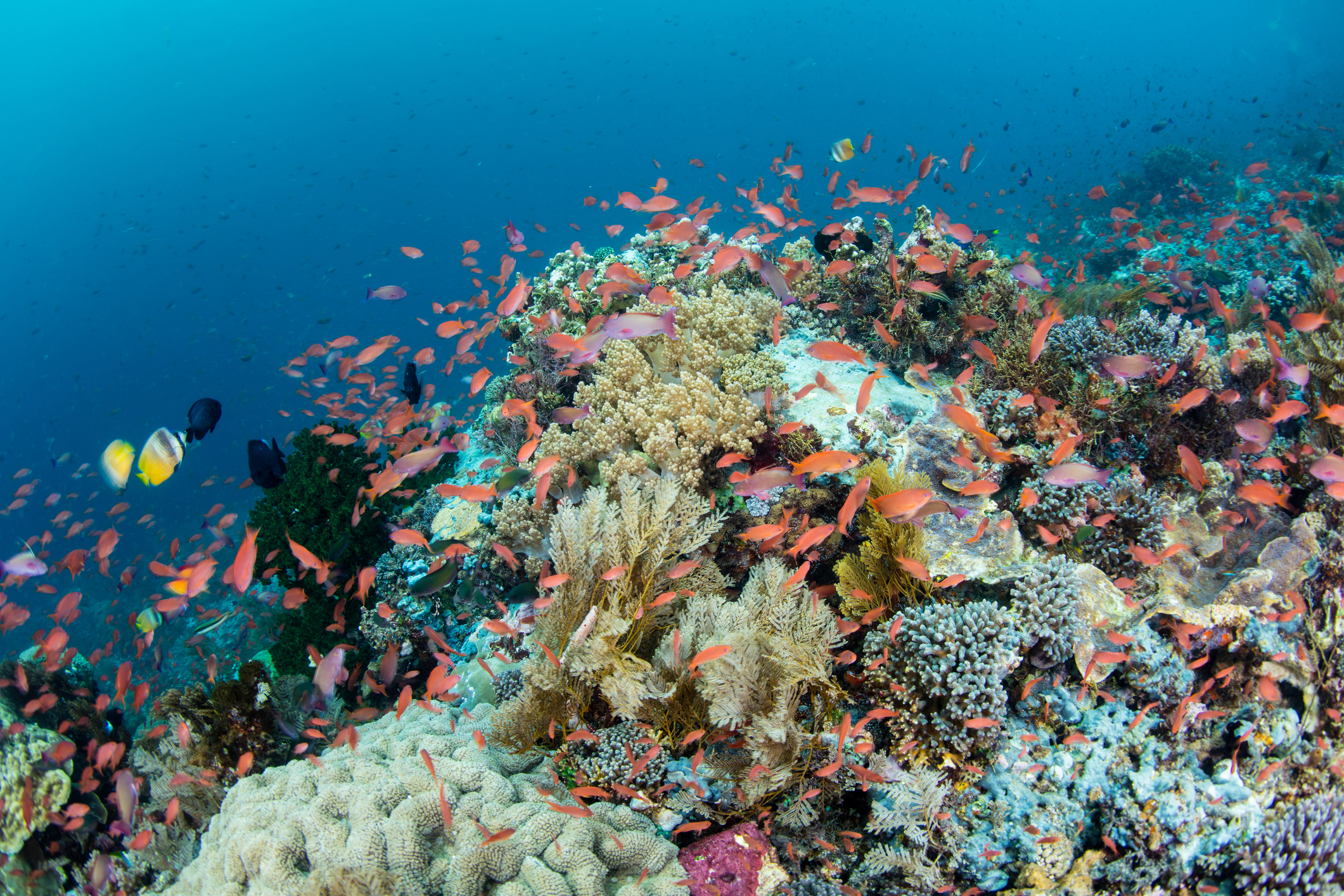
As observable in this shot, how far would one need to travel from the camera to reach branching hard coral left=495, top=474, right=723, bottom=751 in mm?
3574

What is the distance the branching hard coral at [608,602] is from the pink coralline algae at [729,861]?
2.73 ft

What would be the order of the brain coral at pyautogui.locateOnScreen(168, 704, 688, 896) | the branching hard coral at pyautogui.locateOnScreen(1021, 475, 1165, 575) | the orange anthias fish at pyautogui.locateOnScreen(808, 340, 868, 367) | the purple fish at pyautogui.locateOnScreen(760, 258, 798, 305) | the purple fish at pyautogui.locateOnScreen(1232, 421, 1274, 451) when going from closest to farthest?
the brain coral at pyautogui.locateOnScreen(168, 704, 688, 896)
the purple fish at pyautogui.locateOnScreen(1232, 421, 1274, 451)
the branching hard coral at pyautogui.locateOnScreen(1021, 475, 1165, 575)
the orange anthias fish at pyautogui.locateOnScreen(808, 340, 868, 367)
the purple fish at pyautogui.locateOnScreen(760, 258, 798, 305)

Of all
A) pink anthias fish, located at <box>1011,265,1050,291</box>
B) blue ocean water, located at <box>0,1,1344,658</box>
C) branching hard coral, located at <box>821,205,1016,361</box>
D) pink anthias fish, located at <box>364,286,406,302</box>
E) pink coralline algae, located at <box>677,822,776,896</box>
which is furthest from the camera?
blue ocean water, located at <box>0,1,1344,658</box>

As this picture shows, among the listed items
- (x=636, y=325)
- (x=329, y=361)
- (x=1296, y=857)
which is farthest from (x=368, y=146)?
(x=1296, y=857)

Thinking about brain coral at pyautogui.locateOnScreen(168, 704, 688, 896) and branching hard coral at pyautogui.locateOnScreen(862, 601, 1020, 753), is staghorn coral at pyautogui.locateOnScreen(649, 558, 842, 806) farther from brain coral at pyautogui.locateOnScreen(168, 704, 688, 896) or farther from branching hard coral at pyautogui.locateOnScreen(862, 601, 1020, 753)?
brain coral at pyautogui.locateOnScreen(168, 704, 688, 896)

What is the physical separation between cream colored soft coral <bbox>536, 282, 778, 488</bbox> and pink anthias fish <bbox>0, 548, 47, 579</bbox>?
598 cm

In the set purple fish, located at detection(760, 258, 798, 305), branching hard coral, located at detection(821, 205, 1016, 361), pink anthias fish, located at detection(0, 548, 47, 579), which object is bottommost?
pink anthias fish, located at detection(0, 548, 47, 579)

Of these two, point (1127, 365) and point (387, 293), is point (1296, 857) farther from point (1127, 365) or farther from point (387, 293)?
point (387, 293)

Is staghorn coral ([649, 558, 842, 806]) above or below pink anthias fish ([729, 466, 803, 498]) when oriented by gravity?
below

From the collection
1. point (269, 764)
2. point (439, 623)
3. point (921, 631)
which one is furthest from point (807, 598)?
point (269, 764)

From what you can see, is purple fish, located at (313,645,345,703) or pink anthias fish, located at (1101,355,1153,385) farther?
pink anthias fish, located at (1101,355,1153,385)

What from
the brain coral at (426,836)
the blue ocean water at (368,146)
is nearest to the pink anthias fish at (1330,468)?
the brain coral at (426,836)

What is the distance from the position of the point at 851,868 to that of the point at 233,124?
366ft

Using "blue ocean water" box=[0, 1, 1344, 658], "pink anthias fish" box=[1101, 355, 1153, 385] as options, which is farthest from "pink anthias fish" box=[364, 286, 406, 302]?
"blue ocean water" box=[0, 1, 1344, 658]
